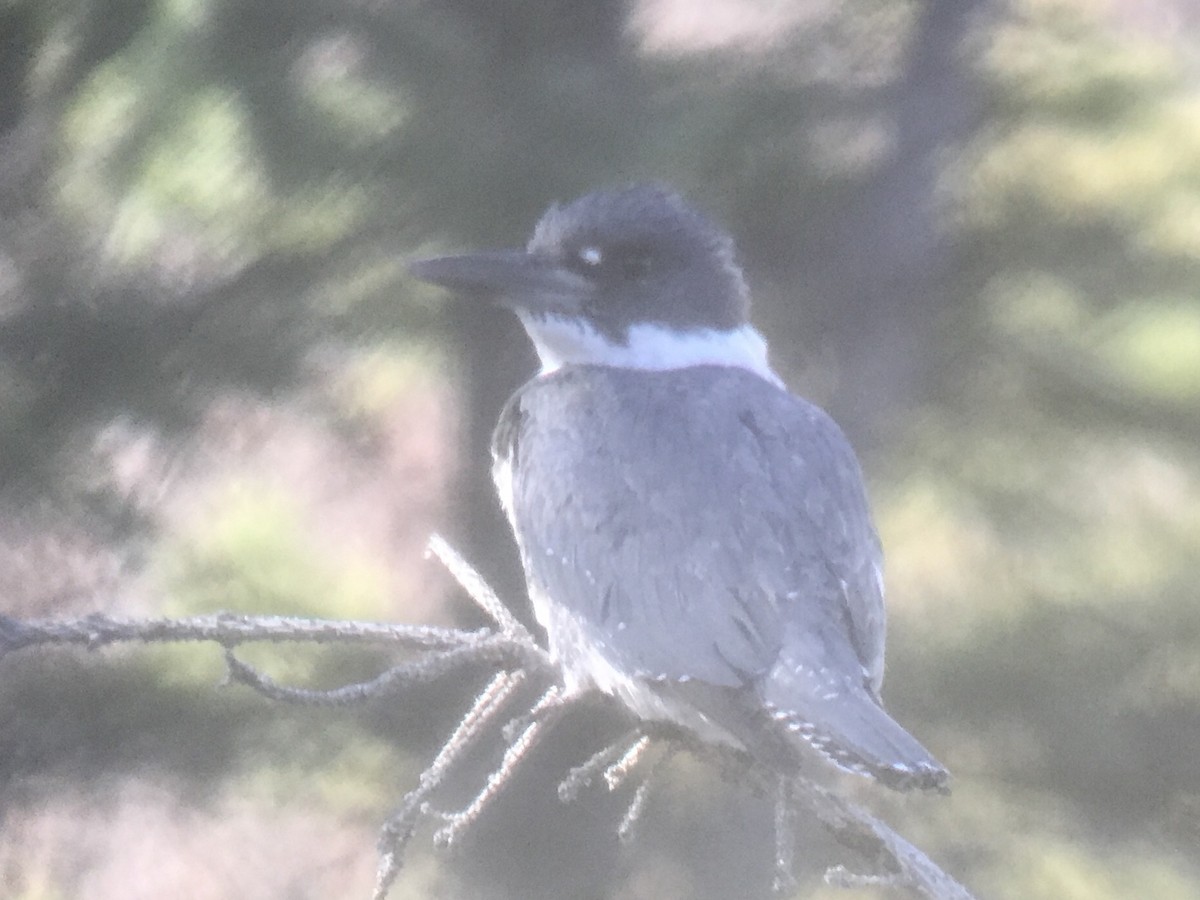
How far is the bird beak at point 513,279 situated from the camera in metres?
0.91

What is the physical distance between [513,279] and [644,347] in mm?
149

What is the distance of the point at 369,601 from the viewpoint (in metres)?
1.05

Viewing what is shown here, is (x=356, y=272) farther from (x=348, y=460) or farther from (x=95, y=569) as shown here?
(x=95, y=569)

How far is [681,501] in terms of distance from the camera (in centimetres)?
88

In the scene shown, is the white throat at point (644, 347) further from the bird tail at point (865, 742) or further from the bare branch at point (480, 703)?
Result: the bird tail at point (865, 742)

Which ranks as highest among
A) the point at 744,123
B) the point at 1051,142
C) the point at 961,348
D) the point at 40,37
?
the point at 40,37

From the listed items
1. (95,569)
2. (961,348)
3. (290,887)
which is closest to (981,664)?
(961,348)

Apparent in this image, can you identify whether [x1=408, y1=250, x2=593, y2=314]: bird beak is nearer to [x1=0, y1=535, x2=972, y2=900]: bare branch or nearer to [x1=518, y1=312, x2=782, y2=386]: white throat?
[x1=518, y1=312, x2=782, y2=386]: white throat

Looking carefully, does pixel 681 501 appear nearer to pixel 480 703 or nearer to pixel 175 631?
pixel 480 703

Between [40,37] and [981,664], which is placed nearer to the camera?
[981,664]

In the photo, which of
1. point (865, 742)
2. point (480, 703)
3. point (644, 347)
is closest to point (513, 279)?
point (644, 347)

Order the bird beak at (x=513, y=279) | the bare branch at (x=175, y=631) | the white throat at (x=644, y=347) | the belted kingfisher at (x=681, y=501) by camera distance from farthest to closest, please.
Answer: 1. the white throat at (x=644, y=347)
2. the bird beak at (x=513, y=279)
3. the belted kingfisher at (x=681, y=501)
4. the bare branch at (x=175, y=631)

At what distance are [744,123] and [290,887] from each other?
0.79 meters

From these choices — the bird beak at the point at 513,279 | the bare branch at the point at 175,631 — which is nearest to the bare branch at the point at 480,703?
the bare branch at the point at 175,631
